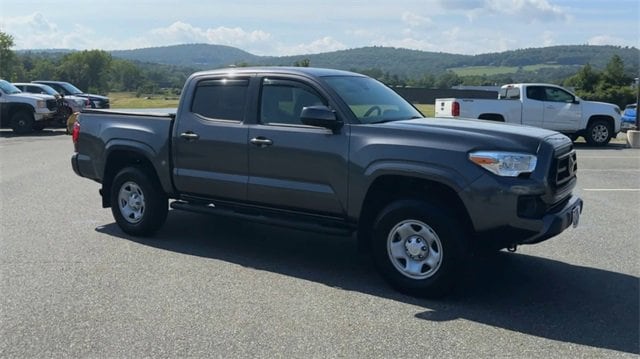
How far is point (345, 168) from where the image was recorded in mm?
5695

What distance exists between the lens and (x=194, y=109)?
6.91 m

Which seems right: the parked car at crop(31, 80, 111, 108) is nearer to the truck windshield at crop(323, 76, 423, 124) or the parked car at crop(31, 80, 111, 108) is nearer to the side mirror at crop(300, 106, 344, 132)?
the truck windshield at crop(323, 76, 423, 124)

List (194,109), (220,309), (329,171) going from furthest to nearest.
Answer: (194,109) → (329,171) → (220,309)

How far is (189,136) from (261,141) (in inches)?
38.5

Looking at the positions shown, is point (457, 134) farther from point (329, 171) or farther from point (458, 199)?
point (329, 171)

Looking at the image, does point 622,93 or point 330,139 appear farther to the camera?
point 622,93

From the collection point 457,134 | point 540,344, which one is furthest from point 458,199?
point 540,344

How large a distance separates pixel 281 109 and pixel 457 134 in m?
1.85

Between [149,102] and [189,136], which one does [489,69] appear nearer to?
[149,102]

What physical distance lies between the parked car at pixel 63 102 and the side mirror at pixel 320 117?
19.2 metres

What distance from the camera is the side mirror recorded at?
5645 mm

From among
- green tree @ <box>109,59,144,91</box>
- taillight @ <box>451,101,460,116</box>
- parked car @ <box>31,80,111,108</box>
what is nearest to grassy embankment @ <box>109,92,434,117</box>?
parked car @ <box>31,80,111,108</box>

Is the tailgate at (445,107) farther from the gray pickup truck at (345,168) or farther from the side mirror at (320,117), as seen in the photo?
the side mirror at (320,117)

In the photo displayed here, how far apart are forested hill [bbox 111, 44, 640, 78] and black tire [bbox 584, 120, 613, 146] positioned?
4463 centimetres
